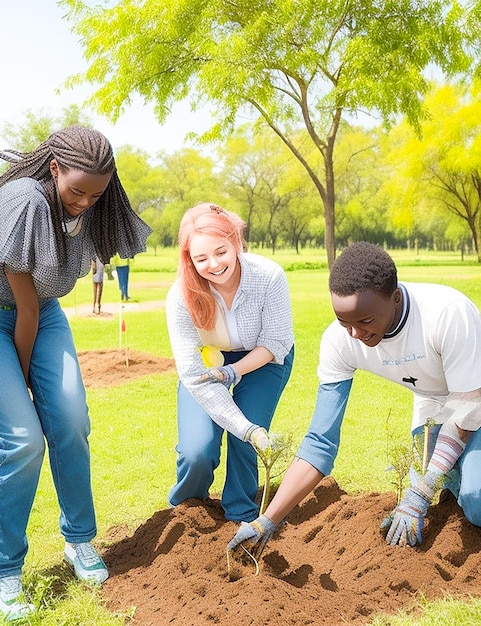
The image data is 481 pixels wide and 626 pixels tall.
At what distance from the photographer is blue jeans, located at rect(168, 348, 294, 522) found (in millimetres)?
3307

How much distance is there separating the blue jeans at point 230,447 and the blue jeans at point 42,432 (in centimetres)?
52

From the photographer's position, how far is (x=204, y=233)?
3127 millimetres

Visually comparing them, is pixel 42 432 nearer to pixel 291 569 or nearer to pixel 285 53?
pixel 291 569

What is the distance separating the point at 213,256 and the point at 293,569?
4.41 ft

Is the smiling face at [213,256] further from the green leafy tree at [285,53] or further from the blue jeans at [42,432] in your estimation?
the green leafy tree at [285,53]

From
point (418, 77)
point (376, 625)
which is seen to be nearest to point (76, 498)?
point (376, 625)

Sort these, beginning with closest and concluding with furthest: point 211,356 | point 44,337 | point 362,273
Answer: point 362,273 → point 44,337 → point 211,356

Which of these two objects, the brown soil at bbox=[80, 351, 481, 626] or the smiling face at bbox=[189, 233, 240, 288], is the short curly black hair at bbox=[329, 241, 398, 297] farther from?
the brown soil at bbox=[80, 351, 481, 626]

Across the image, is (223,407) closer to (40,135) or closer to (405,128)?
(405,128)

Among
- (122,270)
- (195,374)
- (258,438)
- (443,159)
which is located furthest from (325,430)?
(443,159)

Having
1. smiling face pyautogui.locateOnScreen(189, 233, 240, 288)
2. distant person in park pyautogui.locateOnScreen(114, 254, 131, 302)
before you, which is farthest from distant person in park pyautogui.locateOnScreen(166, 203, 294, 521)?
distant person in park pyautogui.locateOnScreen(114, 254, 131, 302)

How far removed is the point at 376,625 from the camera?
255cm

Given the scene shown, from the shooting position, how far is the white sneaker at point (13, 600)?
2701 mm

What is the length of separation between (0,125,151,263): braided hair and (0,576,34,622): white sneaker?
4.15 feet
